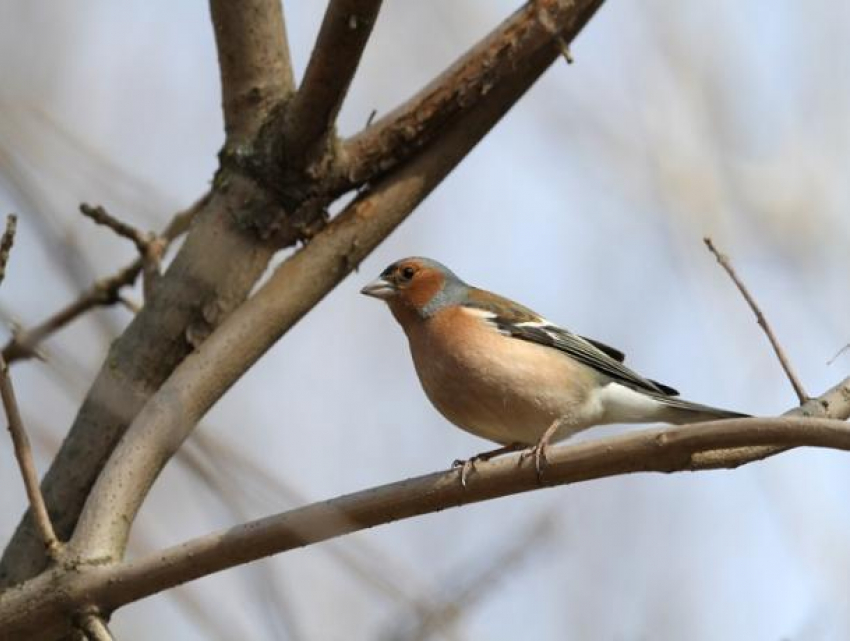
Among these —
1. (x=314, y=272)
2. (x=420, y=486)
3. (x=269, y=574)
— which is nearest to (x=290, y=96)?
(x=314, y=272)

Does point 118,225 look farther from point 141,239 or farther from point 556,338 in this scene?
point 556,338

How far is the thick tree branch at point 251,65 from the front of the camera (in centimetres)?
440

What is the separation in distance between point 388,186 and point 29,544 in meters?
1.81

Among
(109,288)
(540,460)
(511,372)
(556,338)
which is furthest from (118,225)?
(540,460)

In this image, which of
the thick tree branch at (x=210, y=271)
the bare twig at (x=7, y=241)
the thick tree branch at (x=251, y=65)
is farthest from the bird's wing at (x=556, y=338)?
the bare twig at (x=7, y=241)

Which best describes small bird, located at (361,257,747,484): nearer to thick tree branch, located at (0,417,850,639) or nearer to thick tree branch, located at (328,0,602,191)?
thick tree branch, located at (328,0,602,191)

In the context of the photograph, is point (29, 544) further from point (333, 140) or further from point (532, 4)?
point (532, 4)

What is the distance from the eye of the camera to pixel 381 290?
5.54 metres

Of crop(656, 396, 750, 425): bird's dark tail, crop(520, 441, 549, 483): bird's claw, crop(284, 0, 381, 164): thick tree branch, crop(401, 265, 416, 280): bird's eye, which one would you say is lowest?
crop(520, 441, 549, 483): bird's claw

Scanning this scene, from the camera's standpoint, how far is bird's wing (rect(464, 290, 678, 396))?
5.15 m

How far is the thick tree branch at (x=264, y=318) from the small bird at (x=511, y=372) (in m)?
0.63

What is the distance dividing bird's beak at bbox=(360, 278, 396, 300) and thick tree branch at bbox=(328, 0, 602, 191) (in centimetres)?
102

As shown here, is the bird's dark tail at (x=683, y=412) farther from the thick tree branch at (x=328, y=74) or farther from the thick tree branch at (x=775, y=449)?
the thick tree branch at (x=328, y=74)

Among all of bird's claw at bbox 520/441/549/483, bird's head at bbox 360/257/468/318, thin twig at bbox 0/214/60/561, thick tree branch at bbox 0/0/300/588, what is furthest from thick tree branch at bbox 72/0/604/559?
bird's claw at bbox 520/441/549/483
